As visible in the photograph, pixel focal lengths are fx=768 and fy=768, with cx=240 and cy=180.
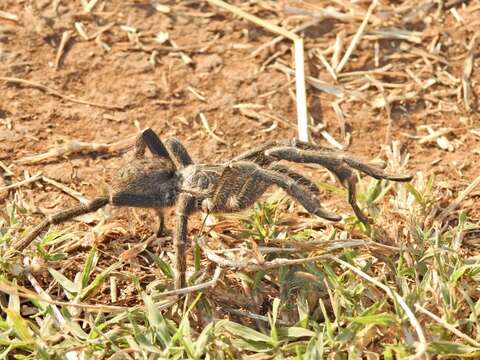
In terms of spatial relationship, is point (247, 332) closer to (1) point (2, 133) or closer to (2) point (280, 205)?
(2) point (280, 205)

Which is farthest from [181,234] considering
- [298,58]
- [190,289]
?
[298,58]

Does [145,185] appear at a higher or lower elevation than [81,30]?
lower

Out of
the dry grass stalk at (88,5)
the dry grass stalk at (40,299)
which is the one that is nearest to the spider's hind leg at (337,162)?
the dry grass stalk at (40,299)

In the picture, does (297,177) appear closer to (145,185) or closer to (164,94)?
(145,185)

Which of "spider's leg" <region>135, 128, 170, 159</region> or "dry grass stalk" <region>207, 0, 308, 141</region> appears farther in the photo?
"dry grass stalk" <region>207, 0, 308, 141</region>

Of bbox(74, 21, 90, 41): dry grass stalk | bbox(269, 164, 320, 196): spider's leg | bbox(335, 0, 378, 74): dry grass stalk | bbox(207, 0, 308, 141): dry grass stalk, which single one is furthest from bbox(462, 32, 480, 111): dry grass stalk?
bbox(74, 21, 90, 41): dry grass stalk

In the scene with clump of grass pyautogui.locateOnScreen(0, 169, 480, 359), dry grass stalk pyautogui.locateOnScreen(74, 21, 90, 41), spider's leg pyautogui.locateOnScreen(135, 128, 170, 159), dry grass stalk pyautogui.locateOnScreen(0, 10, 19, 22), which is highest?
dry grass stalk pyautogui.locateOnScreen(0, 10, 19, 22)

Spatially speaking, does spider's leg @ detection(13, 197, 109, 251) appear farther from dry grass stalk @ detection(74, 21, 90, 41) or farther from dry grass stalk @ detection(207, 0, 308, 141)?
dry grass stalk @ detection(74, 21, 90, 41)
